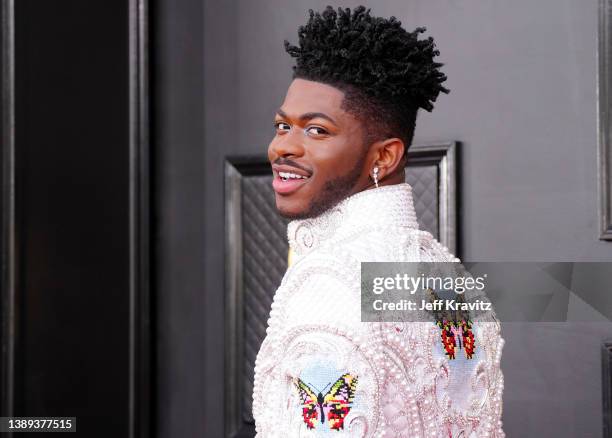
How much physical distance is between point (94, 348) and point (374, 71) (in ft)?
5.70

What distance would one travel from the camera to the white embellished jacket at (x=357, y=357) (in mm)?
1162

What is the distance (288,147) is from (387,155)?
160mm

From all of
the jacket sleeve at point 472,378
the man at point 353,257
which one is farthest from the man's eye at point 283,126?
the jacket sleeve at point 472,378

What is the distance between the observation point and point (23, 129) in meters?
2.55

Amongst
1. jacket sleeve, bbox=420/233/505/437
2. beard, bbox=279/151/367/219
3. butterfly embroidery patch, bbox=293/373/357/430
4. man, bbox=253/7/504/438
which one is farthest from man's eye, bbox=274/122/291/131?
butterfly embroidery patch, bbox=293/373/357/430

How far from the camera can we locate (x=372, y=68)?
4.54ft

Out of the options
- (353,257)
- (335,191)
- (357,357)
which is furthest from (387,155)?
(357,357)

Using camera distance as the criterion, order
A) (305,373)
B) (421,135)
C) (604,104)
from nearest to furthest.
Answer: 1. (305,373)
2. (604,104)
3. (421,135)

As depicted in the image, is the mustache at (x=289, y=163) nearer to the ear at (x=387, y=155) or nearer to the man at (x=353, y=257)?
the man at (x=353, y=257)

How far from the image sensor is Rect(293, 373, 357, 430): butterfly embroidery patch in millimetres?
1153

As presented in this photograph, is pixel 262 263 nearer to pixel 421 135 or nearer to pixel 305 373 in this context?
pixel 421 135

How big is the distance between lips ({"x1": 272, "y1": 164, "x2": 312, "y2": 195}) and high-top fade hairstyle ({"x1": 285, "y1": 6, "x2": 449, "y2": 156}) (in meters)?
0.12

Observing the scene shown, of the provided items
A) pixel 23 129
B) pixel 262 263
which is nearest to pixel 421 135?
pixel 262 263

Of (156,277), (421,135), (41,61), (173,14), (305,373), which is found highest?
(173,14)
